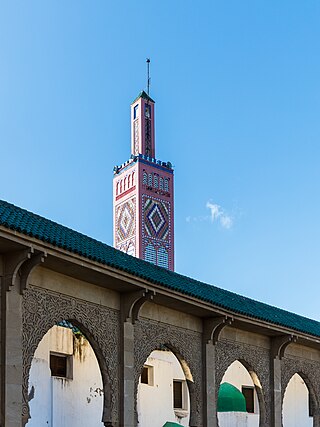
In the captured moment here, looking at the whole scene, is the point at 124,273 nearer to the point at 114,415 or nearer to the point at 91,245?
the point at 91,245

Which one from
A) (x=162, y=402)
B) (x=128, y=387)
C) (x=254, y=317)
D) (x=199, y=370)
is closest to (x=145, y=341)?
(x=128, y=387)

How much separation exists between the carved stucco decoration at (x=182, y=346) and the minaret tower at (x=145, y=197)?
68.9 feet

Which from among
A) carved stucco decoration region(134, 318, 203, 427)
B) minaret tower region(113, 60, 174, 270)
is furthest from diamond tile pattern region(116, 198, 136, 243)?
carved stucco decoration region(134, 318, 203, 427)

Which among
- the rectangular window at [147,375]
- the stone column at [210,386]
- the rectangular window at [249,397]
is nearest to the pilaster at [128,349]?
the stone column at [210,386]

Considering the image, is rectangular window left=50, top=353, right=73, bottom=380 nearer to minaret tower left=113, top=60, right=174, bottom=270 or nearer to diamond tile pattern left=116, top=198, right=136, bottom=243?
minaret tower left=113, top=60, right=174, bottom=270

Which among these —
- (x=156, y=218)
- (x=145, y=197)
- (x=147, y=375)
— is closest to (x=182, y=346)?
(x=147, y=375)

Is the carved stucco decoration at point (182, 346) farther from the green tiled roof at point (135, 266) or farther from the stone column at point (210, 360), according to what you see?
the green tiled roof at point (135, 266)

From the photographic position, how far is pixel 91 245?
1218 centimetres

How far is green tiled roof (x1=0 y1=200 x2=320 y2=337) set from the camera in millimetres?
10195

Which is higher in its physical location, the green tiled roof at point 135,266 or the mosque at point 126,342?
the green tiled roof at point 135,266

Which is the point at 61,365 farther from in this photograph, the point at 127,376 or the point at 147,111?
the point at 147,111

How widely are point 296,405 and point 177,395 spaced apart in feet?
12.1

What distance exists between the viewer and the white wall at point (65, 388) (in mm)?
17031

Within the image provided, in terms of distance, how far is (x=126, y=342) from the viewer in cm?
1237
